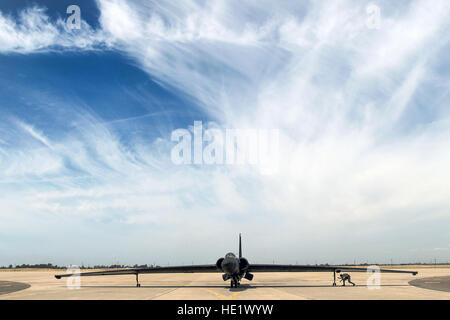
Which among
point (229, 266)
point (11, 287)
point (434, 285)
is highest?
point (229, 266)

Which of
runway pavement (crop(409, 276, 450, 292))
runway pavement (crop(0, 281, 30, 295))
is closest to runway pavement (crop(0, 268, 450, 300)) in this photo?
runway pavement (crop(409, 276, 450, 292))

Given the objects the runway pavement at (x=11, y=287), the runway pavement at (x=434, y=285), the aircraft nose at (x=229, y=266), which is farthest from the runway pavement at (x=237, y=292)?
the aircraft nose at (x=229, y=266)

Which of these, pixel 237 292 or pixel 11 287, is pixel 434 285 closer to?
pixel 237 292

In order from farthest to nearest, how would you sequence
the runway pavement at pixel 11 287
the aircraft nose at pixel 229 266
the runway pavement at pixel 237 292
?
1. the runway pavement at pixel 11 287
2. the aircraft nose at pixel 229 266
3. the runway pavement at pixel 237 292

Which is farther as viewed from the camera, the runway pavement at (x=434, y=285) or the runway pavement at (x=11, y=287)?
the runway pavement at (x=11, y=287)

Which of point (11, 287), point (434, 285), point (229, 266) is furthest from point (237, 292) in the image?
point (11, 287)

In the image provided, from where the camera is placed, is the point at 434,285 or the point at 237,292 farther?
the point at 434,285

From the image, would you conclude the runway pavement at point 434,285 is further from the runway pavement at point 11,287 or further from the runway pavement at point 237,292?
the runway pavement at point 11,287
